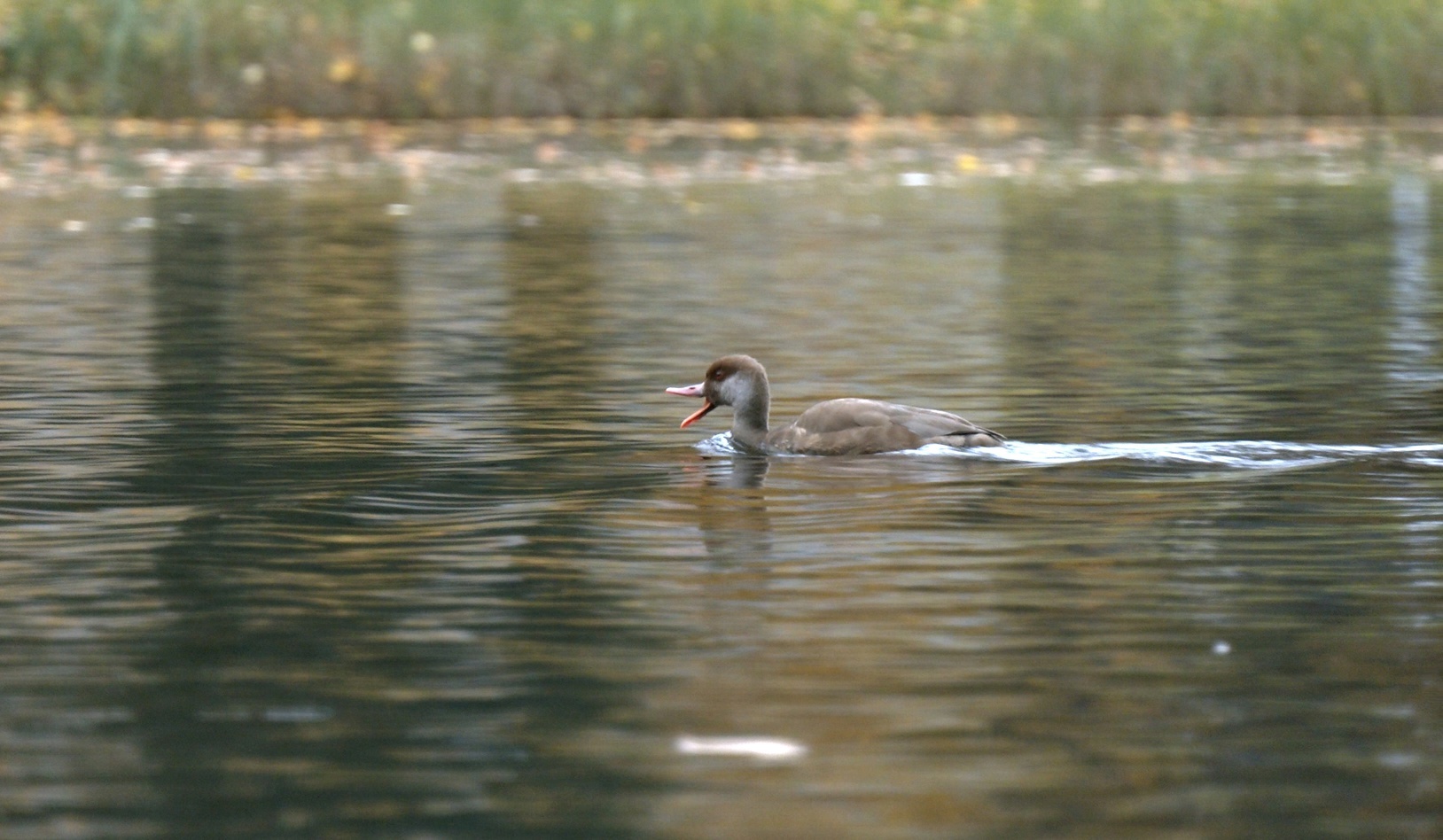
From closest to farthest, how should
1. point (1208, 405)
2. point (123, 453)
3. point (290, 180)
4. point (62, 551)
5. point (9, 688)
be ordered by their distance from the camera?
point (9, 688) → point (62, 551) → point (123, 453) → point (1208, 405) → point (290, 180)

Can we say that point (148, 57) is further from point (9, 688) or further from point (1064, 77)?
point (9, 688)

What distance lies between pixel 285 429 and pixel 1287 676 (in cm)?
474

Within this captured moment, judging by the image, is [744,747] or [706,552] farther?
[706,552]

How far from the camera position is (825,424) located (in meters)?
8.73

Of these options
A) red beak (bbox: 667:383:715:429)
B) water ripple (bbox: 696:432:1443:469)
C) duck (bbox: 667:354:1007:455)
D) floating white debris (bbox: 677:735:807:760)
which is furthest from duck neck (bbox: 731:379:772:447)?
floating white debris (bbox: 677:735:807:760)

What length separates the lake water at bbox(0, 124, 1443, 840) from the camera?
4473mm

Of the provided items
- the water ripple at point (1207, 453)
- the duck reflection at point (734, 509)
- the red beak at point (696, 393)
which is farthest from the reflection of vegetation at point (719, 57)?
the water ripple at point (1207, 453)

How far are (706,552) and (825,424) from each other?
2.11 metres

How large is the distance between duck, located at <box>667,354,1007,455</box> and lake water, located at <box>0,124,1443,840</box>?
85 mm

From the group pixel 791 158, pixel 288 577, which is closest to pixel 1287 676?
pixel 288 577

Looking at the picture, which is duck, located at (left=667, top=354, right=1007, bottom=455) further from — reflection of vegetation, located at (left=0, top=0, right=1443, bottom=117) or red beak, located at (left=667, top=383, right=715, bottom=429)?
reflection of vegetation, located at (left=0, top=0, right=1443, bottom=117)

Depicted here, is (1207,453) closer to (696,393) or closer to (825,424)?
(825,424)

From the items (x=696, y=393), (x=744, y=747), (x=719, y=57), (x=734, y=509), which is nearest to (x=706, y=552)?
(x=734, y=509)

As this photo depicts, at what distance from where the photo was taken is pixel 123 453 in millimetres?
8508
